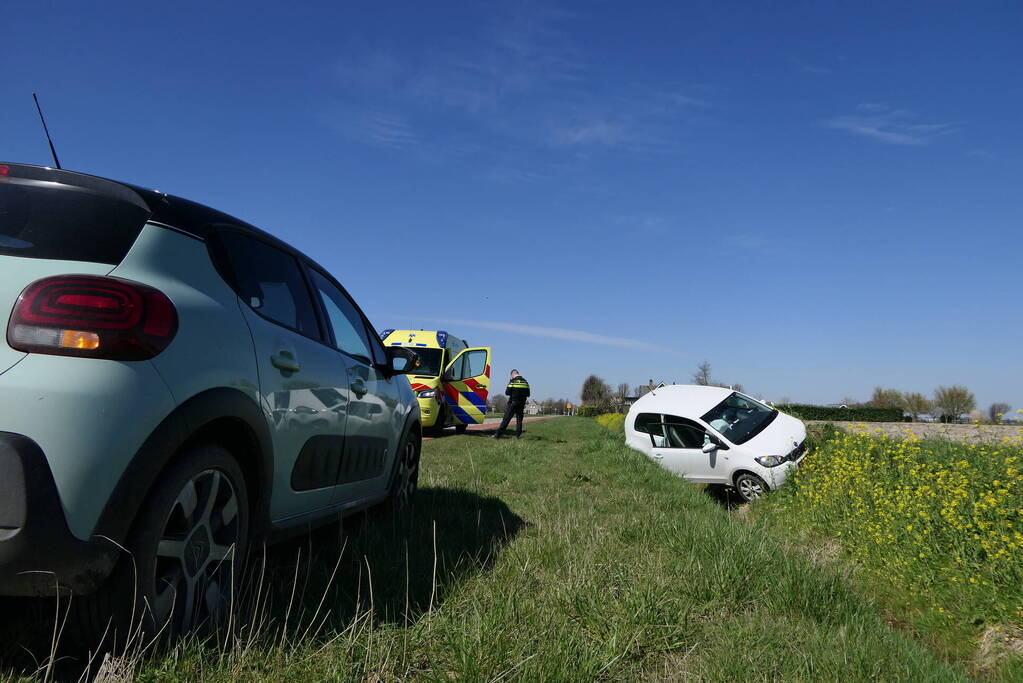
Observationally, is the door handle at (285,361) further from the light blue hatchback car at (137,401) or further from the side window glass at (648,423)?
the side window glass at (648,423)

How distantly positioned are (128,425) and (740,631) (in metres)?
2.39

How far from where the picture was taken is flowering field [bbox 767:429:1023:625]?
4.24m

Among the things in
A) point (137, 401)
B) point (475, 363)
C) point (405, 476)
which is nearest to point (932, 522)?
point (405, 476)

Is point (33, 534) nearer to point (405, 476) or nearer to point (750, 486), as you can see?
point (405, 476)

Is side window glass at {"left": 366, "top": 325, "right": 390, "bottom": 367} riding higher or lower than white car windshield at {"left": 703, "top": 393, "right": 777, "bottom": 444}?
higher

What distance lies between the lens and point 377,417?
13.6ft

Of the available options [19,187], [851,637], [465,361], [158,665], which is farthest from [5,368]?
[465,361]

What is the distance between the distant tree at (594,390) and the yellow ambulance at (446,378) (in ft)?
253

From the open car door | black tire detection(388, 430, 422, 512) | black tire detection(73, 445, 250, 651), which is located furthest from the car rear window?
the open car door

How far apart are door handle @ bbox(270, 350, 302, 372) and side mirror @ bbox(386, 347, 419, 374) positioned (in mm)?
1649

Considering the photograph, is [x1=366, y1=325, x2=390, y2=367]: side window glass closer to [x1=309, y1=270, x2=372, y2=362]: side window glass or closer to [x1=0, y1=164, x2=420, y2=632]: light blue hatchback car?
[x1=309, y1=270, x2=372, y2=362]: side window glass

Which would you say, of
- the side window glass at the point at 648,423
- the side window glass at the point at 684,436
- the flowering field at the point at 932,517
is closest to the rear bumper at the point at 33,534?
the flowering field at the point at 932,517

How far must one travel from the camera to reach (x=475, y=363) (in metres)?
19.4

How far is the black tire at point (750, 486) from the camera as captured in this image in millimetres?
9484
